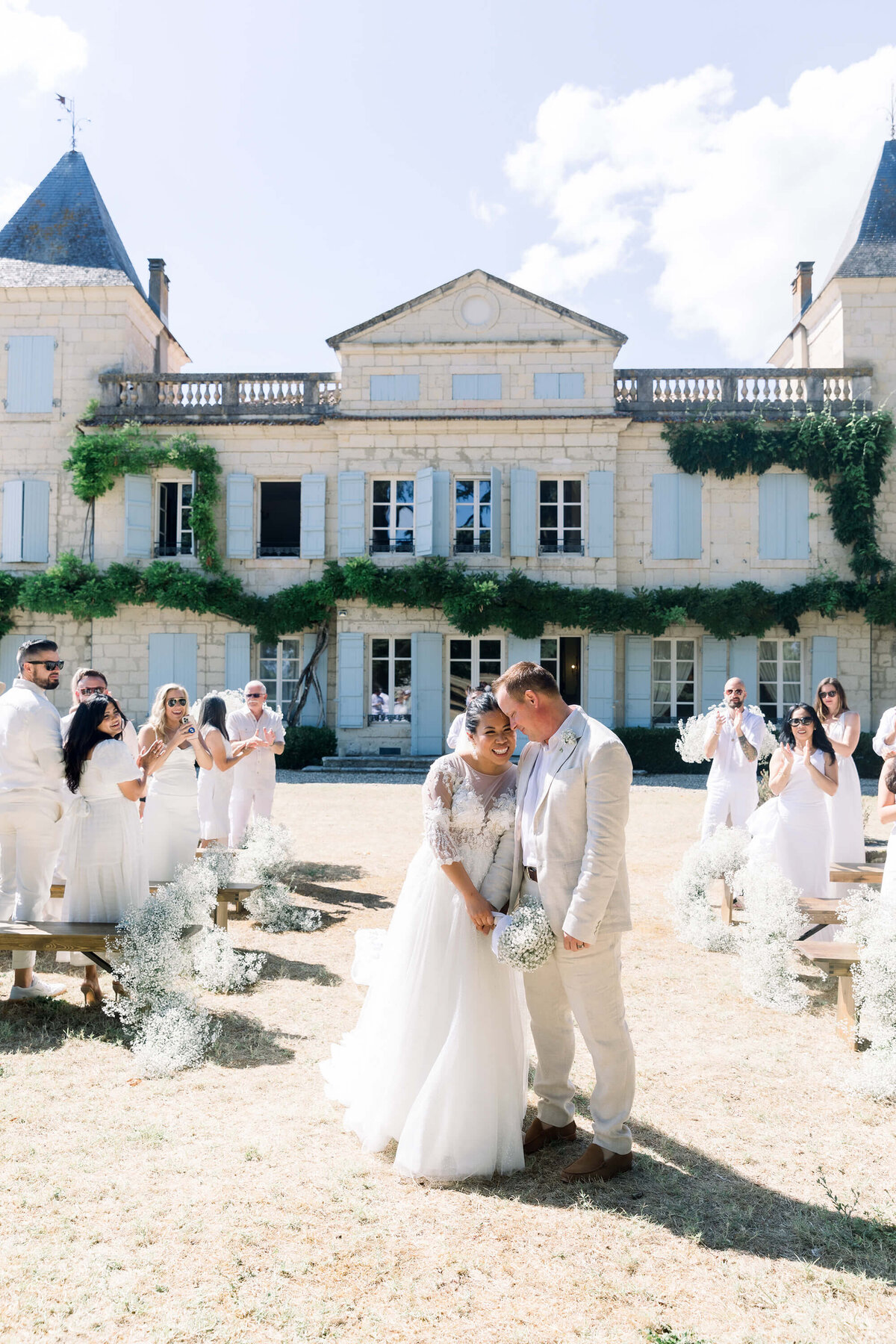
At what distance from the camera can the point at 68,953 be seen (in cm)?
590

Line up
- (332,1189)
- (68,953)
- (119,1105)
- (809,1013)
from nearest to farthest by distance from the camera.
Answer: (332,1189) < (119,1105) < (809,1013) < (68,953)

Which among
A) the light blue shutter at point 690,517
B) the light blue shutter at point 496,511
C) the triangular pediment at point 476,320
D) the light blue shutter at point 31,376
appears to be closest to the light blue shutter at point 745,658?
the light blue shutter at point 690,517

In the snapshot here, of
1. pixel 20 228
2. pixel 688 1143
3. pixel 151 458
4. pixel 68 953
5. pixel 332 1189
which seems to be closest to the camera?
pixel 332 1189

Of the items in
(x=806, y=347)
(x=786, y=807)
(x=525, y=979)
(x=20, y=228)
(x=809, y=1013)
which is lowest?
(x=809, y=1013)

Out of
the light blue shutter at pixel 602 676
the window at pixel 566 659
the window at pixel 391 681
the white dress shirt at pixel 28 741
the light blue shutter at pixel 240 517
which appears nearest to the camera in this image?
the white dress shirt at pixel 28 741

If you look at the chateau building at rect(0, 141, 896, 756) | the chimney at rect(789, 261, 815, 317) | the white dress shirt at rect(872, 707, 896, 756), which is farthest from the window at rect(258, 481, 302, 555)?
the white dress shirt at rect(872, 707, 896, 756)

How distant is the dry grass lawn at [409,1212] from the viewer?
254 cm

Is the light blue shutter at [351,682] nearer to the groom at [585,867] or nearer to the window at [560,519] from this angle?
the window at [560,519]

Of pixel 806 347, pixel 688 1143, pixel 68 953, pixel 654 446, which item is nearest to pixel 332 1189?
pixel 688 1143

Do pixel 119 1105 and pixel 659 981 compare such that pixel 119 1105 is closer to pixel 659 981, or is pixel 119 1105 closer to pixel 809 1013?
pixel 659 981

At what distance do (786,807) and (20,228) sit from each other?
2061 cm

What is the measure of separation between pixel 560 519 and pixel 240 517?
641 cm

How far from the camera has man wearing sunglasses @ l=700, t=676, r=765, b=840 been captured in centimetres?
729

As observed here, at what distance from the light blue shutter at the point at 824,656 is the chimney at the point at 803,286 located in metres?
8.16
